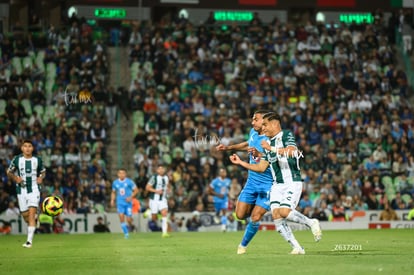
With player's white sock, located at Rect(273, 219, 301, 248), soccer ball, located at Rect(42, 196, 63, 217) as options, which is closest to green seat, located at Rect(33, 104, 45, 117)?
soccer ball, located at Rect(42, 196, 63, 217)

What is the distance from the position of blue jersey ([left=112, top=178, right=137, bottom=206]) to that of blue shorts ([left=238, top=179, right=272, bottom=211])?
435 inches

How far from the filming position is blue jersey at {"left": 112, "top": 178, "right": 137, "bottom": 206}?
26.8m

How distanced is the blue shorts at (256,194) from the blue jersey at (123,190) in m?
11.0

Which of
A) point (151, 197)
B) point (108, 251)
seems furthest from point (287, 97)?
point (108, 251)

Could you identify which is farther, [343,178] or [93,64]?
[93,64]

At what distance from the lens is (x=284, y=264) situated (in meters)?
12.6

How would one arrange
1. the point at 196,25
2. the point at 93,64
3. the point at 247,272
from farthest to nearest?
1. the point at 196,25
2. the point at 93,64
3. the point at 247,272

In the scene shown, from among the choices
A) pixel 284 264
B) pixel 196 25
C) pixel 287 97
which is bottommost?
pixel 284 264

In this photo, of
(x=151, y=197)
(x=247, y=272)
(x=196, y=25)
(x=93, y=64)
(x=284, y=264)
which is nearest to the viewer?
(x=247, y=272)

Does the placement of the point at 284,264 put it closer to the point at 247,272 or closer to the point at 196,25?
the point at 247,272

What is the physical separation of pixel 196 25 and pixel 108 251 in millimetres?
25065

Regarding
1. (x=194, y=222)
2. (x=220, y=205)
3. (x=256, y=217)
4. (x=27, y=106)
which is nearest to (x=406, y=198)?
(x=220, y=205)

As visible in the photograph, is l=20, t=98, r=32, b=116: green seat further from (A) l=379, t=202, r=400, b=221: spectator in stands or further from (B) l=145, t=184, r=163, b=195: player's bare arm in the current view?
(A) l=379, t=202, r=400, b=221: spectator in stands

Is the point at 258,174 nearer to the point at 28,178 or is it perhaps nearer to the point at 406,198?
the point at 28,178
